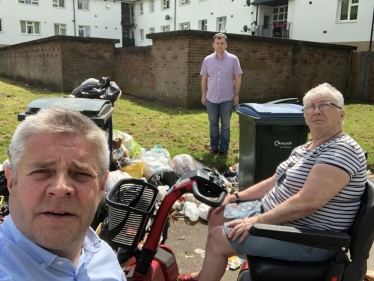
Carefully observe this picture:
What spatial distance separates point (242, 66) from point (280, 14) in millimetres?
15949

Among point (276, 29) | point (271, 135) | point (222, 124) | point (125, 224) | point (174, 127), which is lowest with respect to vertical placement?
point (174, 127)

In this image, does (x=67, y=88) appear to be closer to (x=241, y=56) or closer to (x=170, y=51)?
(x=170, y=51)

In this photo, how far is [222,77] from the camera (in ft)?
19.5

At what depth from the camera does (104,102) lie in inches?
151

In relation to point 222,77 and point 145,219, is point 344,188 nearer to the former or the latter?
point 145,219

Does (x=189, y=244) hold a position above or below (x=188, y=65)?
below

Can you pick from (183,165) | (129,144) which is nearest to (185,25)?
(129,144)

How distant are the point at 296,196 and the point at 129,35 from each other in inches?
1589

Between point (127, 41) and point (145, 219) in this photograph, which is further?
point (127, 41)

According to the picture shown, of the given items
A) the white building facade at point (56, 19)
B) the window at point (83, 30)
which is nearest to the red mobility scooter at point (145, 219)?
the white building facade at point (56, 19)

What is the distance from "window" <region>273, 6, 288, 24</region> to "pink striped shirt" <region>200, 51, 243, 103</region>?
2098 centimetres

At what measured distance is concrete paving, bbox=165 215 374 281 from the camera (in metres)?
3.12

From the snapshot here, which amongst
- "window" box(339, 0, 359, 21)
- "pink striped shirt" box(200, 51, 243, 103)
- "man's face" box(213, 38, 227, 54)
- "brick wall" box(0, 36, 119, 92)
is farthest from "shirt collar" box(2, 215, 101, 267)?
"window" box(339, 0, 359, 21)

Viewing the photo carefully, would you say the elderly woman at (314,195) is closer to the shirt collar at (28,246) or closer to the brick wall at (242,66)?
the shirt collar at (28,246)
